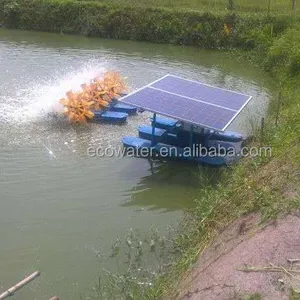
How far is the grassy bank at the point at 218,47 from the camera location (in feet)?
22.3

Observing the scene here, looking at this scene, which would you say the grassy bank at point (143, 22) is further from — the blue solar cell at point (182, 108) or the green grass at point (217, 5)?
the blue solar cell at point (182, 108)

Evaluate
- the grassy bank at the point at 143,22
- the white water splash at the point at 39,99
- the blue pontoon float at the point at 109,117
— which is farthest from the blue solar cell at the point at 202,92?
the grassy bank at the point at 143,22

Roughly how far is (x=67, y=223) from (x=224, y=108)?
3.74 meters

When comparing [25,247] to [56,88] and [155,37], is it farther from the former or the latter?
[155,37]

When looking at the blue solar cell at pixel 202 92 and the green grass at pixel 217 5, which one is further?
the green grass at pixel 217 5

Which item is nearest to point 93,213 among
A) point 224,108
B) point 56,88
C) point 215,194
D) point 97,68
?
point 215,194

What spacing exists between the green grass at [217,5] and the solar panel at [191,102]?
1224 centimetres

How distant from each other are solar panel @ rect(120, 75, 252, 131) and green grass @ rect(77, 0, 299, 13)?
12.2m

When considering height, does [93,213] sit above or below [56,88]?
below

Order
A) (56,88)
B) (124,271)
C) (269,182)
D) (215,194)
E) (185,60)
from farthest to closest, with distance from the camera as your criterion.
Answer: (185,60) → (56,88) → (215,194) → (269,182) → (124,271)

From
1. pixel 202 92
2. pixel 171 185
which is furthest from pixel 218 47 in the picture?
pixel 171 185

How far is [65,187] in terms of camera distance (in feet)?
29.3

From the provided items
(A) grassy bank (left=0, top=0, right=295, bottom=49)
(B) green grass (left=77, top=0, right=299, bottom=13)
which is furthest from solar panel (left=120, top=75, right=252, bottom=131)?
(B) green grass (left=77, top=0, right=299, bottom=13)

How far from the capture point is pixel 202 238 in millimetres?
6949
